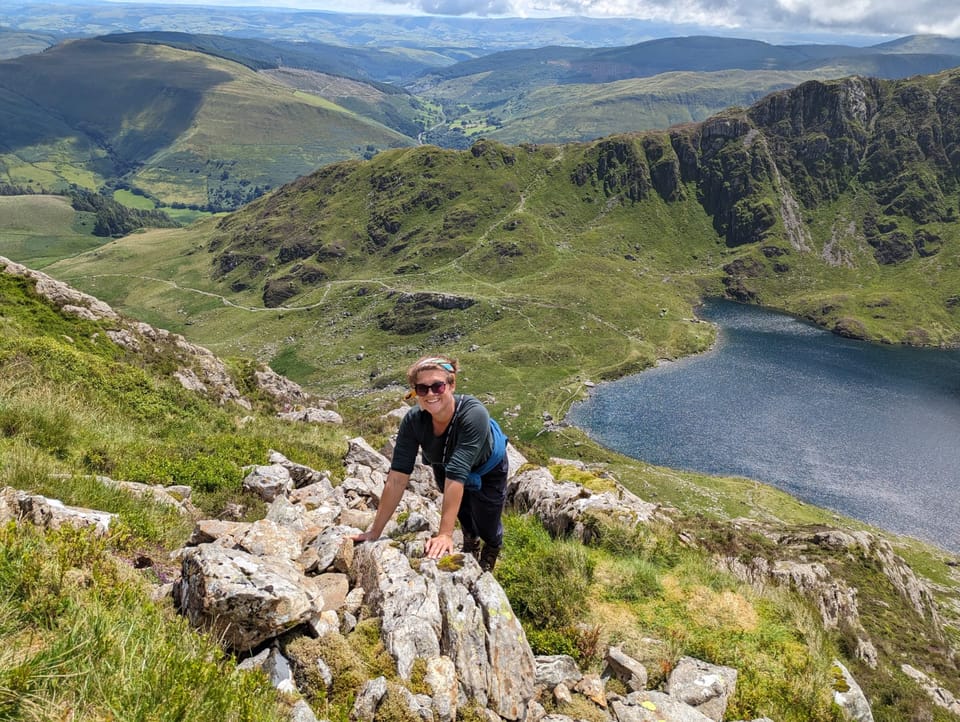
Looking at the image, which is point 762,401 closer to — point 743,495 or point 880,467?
point 880,467

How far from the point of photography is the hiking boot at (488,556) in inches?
396

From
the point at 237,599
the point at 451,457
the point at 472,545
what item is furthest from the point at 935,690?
the point at 237,599

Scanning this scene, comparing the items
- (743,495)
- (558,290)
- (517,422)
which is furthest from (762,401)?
(558,290)

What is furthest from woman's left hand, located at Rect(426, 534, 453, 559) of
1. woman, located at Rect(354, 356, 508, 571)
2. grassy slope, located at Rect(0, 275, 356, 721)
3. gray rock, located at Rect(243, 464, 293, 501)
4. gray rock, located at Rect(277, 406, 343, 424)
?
gray rock, located at Rect(277, 406, 343, 424)

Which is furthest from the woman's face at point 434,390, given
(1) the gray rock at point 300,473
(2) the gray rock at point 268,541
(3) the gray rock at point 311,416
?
(3) the gray rock at point 311,416

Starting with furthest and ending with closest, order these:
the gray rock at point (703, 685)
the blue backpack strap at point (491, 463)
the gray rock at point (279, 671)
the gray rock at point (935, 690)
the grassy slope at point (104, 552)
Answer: the gray rock at point (935, 690), the gray rock at point (703, 685), the blue backpack strap at point (491, 463), the gray rock at point (279, 671), the grassy slope at point (104, 552)

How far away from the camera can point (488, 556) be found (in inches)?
401

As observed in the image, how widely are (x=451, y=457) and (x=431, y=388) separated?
3.87 ft

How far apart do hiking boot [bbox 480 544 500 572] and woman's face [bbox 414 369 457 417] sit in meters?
3.28

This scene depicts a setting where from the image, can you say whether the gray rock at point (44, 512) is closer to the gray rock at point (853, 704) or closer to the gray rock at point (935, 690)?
the gray rock at point (853, 704)

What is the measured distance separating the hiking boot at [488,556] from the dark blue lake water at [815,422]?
98215 millimetres

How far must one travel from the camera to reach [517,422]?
378ft

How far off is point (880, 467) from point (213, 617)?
12469cm

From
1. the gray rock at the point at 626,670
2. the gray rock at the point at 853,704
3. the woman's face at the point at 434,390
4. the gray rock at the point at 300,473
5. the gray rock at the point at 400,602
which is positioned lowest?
the gray rock at the point at 300,473
